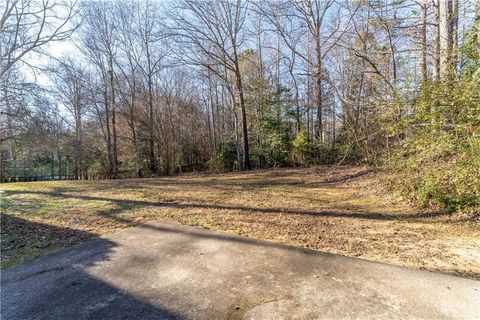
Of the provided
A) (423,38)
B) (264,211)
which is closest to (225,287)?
(264,211)

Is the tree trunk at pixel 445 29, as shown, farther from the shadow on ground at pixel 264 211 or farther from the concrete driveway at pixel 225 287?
the concrete driveway at pixel 225 287

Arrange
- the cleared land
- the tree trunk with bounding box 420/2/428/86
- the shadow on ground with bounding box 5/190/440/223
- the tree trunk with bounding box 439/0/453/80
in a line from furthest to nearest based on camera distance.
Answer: the tree trunk with bounding box 420/2/428/86 < the tree trunk with bounding box 439/0/453/80 < the shadow on ground with bounding box 5/190/440/223 < the cleared land

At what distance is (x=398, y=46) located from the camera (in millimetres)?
6785

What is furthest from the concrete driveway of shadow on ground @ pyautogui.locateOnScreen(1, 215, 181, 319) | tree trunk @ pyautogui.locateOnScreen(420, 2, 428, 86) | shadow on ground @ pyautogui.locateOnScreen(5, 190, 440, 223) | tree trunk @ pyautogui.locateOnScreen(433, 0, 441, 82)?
tree trunk @ pyautogui.locateOnScreen(420, 2, 428, 86)

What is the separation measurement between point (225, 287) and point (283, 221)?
5.85 feet

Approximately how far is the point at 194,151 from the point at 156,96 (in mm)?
4414

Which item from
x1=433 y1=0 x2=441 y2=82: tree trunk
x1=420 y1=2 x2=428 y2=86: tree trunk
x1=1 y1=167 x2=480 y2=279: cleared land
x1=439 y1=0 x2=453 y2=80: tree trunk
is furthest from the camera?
x1=420 y1=2 x2=428 y2=86: tree trunk

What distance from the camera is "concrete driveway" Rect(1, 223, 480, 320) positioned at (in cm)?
→ 158

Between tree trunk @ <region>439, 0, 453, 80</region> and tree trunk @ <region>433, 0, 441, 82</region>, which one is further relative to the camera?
tree trunk @ <region>433, 0, 441, 82</region>

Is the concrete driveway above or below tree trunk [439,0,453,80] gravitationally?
below

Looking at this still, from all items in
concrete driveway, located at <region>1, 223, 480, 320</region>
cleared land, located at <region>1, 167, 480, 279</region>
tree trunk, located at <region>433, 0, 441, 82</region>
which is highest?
tree trunk, located at <region>433, 0, 441, 82</region>

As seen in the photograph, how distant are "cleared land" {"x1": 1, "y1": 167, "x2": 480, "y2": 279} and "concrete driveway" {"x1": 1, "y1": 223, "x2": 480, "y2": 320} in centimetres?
37

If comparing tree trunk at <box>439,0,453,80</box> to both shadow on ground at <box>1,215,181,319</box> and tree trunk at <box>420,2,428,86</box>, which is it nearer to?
tree trunk at <box>420,2,428,86</box>

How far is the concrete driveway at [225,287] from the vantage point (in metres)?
1.58
